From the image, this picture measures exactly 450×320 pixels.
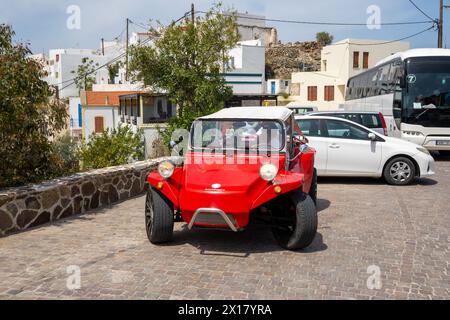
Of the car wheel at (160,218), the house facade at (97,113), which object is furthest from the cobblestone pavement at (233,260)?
the house facade at (97,113)

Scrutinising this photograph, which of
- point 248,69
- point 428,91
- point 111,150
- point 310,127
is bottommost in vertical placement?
point 111,150

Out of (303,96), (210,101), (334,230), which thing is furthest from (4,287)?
(303,96)

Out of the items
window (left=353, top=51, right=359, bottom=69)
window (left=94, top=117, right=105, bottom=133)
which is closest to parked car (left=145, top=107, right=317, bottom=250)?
window (left=94, top=117, right=105, bottom=133)

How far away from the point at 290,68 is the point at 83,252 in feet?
182

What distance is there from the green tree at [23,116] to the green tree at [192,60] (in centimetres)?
724

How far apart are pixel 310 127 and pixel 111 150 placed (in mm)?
5411

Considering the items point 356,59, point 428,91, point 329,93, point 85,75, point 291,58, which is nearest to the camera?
A: point 428,91

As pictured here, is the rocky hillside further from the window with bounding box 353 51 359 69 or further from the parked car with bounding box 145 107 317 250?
the parked car with bounding box 145 107 317 250

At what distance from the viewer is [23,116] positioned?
7.15 metres

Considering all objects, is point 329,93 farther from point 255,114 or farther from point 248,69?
point 255,114

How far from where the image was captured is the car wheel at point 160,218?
234 inches

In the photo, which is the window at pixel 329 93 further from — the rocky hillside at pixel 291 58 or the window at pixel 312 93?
the rocky hillside at pixel 291 58

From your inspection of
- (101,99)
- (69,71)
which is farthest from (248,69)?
(69,71)

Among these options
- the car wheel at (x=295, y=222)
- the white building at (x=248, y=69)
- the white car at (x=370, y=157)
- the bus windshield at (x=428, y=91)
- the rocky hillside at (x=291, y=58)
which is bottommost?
the car wheel at (x=295, y=222)
